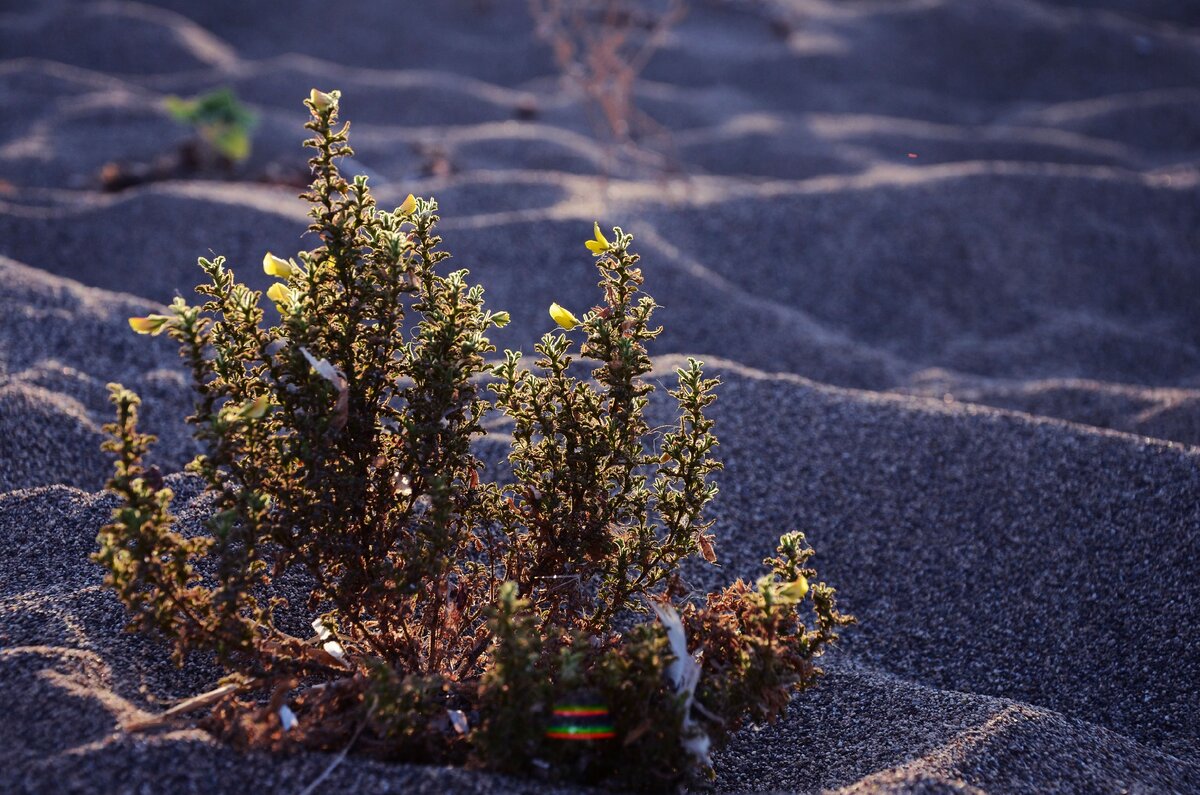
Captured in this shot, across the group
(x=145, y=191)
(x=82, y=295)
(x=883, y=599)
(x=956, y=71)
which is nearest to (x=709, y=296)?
(x=883, y=599)

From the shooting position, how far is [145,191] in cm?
538

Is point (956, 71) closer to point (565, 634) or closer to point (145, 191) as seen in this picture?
point (145, 191)

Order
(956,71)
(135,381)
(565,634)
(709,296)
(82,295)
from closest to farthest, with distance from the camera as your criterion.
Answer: (565,634) < (135,381) < (82,295) < (709,296) < (956,71)

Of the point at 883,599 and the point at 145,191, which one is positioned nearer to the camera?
the point at 883,599

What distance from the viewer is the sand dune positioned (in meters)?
2.12

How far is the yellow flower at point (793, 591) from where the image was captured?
1.70 meters

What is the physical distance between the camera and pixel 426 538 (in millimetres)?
1830

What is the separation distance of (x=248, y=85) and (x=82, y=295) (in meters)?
5.15

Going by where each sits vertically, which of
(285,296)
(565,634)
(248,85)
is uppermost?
(248,85)

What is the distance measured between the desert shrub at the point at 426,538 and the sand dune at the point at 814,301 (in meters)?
0.20

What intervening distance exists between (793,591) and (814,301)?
3.63 m

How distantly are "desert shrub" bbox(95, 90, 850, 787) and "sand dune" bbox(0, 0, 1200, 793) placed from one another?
0.20 metres

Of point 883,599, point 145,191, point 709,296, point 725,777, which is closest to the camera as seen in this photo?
point 725,777

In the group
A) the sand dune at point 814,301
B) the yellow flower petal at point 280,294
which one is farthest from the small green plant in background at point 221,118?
the yellow flower petal at point 280,294
